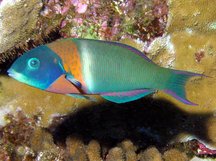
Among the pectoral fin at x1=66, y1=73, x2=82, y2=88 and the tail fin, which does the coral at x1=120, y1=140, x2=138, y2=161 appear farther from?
the pectoral fin at x1=66, y1=73, x2=82, y2=88

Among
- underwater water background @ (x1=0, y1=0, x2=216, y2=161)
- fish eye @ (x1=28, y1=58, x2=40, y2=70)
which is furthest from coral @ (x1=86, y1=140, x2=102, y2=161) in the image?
fish eye @ (x1=28, y1=58, x2=40, y2=70)

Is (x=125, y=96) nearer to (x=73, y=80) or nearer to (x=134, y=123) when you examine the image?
(x=73, y=80)

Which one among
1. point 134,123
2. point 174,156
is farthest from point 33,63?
point 134,123

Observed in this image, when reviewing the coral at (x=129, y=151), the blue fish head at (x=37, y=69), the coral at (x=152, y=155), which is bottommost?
the coral at (x=129, y=151)

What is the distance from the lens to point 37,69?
2232 millimetres

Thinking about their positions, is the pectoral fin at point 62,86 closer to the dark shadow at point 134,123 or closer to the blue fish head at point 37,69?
the blue fish head at point 37,69

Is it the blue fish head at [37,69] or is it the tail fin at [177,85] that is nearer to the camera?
the blue fish head at [37,69]

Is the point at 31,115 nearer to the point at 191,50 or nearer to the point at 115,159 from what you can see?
the point at 115,159

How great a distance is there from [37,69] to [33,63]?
0.05 m

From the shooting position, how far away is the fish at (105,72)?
7.61ft

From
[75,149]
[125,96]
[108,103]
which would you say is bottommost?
[75,149]

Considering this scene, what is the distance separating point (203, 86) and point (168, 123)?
2.46ft

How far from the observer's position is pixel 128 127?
15.9ft

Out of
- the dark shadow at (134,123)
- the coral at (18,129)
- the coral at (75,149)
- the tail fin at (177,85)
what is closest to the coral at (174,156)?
the dark shadow at (134,123)
